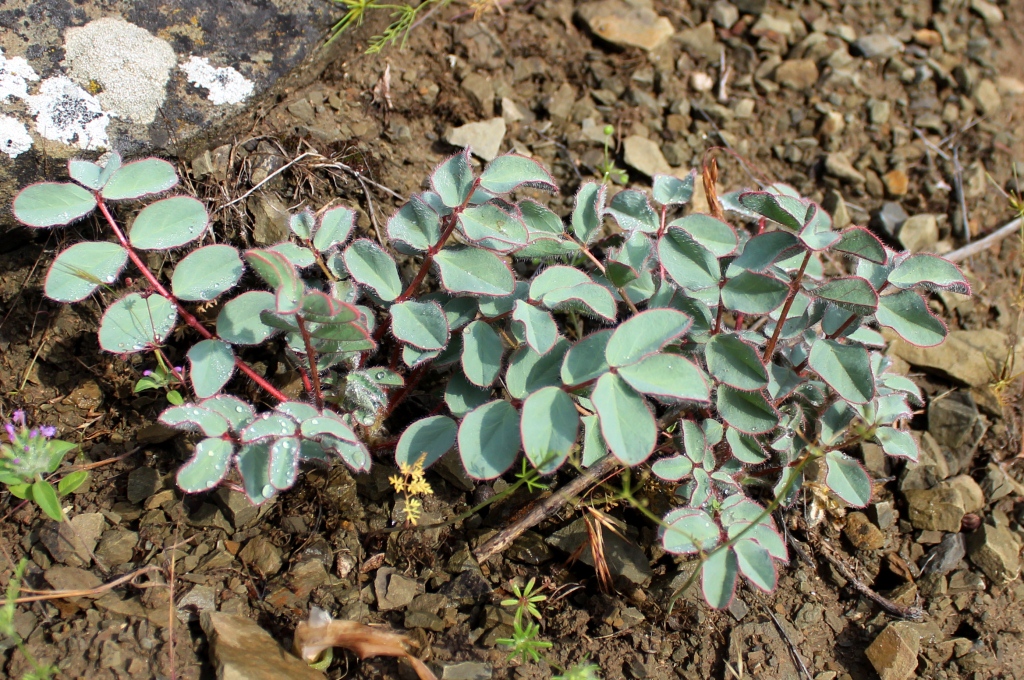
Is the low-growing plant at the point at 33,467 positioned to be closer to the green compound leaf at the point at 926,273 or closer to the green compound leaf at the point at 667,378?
the green compound leaf at the point at 667,378

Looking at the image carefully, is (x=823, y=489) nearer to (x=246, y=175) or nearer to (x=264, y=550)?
(x=264, y=550)

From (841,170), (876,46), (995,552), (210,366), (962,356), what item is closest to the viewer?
(210,366)

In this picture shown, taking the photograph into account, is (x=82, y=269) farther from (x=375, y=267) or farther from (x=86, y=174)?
(x=375, y=267)

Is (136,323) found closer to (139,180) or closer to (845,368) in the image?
(139,180)

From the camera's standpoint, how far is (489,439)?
5.41ft

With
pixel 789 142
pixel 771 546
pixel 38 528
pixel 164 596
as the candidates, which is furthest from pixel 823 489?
pixel 38 528

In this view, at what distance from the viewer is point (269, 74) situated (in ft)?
7.27

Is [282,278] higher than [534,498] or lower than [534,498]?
higher

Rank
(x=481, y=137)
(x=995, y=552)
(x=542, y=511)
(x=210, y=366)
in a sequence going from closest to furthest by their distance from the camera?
(x=210, y=366), (x=542, y=511), (x=995, y=552), (x=481, y=137)

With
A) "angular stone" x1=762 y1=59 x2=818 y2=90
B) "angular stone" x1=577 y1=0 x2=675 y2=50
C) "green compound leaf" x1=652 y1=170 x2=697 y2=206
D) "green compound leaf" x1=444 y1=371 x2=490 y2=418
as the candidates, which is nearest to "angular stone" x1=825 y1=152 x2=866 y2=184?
"angular stone" x1=762 y1=59 x2=818 y2=90

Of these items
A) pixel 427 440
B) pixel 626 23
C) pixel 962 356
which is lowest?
pixel 962 356

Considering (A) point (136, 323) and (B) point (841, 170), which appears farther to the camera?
(B) point (841, 170)

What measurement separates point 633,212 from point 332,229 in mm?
771

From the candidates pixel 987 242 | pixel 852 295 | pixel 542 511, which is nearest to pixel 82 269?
pixel 542 511
